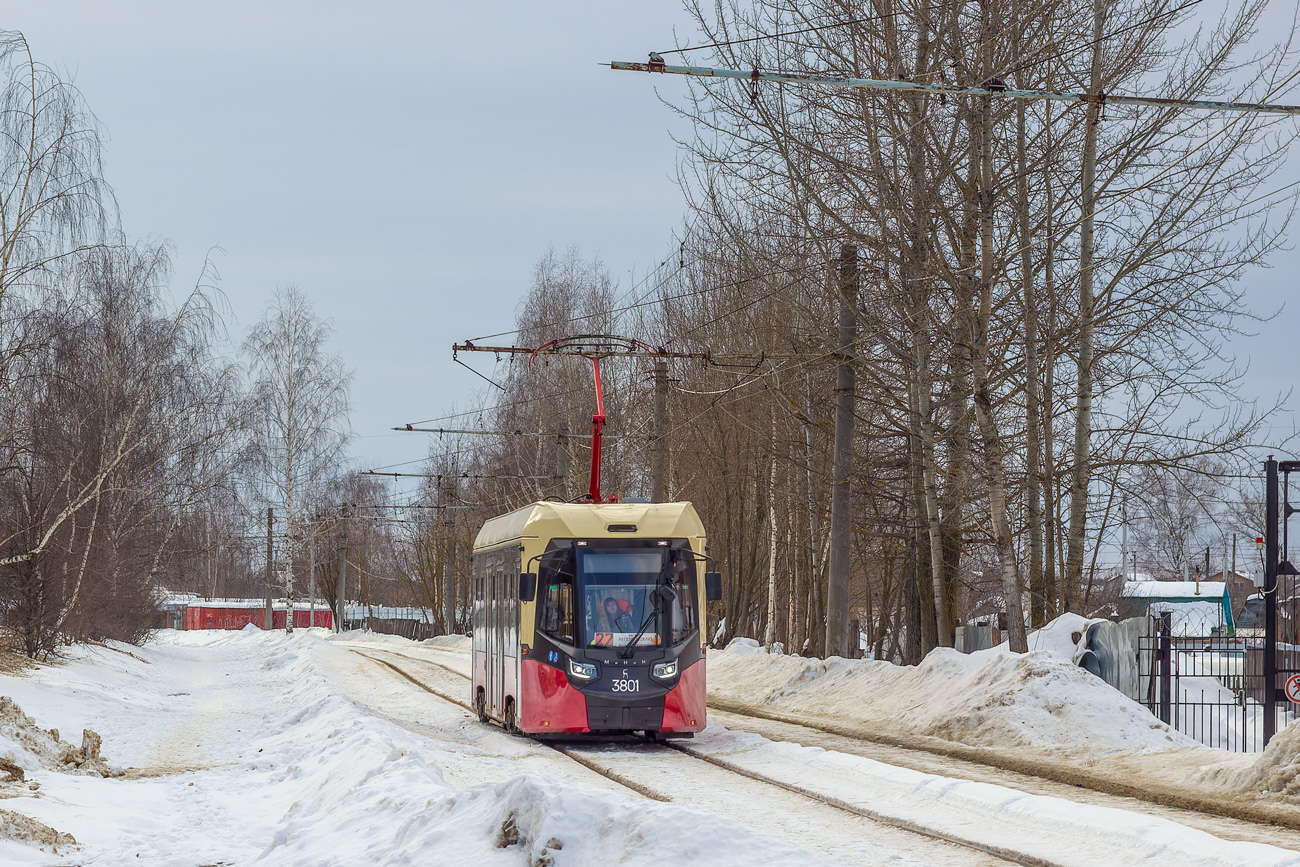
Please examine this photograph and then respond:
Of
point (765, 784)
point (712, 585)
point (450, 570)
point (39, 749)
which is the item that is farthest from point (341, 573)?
point (765, 784)

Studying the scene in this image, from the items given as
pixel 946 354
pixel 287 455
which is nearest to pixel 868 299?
pixel 946 354

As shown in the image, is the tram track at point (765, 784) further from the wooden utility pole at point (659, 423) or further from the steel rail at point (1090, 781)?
the wooden utility pole at point (659, 423)

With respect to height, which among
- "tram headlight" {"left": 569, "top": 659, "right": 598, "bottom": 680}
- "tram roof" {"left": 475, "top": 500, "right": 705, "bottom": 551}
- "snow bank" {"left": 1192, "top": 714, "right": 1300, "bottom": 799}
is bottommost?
"snow bank" {"left": 1192, "top": 714, "right": 1300, "bottom": 799}

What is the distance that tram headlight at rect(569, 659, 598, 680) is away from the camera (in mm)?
15344

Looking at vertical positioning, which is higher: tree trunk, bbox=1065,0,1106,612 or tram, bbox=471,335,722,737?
tree trunk, bbox=1065,0,1106,612

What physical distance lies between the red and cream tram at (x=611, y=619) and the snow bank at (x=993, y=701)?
3.22 meters

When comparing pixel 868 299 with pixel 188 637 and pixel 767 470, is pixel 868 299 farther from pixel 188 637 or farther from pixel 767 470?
pixel 188 637

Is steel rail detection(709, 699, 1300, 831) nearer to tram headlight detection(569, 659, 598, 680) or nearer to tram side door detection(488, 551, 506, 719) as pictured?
tram headlight detection(569, 659, 598, 680)

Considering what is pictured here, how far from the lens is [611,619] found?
15508mm

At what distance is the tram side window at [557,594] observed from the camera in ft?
50.9

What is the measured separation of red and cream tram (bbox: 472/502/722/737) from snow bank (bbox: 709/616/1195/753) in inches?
127

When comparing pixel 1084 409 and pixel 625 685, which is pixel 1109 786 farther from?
pixel 1084 409

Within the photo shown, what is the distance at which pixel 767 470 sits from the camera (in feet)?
125

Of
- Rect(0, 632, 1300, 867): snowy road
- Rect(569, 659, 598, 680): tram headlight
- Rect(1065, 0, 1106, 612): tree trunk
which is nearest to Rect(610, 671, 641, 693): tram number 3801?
Rect(569, 659, 598, 680): tram headlight
